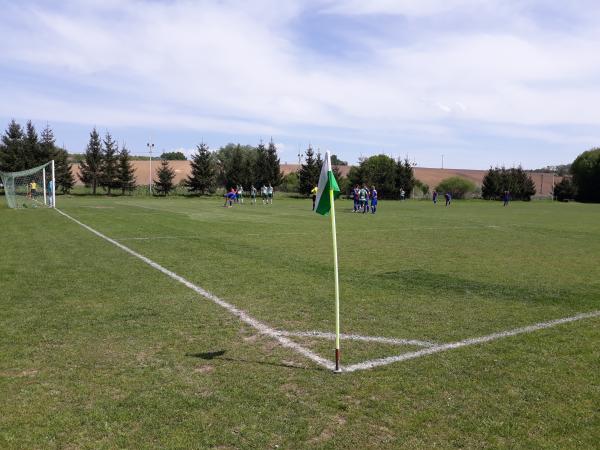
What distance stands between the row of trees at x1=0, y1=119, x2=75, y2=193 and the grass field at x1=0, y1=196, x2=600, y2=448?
59883 mm

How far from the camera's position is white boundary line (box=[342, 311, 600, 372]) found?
5.36 metres

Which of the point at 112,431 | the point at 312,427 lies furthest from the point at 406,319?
the point at 112,431

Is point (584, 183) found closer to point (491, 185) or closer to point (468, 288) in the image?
point (491, 185)

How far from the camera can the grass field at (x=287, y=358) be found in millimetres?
3969

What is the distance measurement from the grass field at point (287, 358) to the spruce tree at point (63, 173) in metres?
58.8

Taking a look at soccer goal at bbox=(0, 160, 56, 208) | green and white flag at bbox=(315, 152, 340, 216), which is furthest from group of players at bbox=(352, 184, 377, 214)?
green and white flag at bbox=(315, 152, 340, 216)

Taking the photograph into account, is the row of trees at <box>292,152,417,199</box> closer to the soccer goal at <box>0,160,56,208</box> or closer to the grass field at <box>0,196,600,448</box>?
the soccer goal at <box>0,160,56,208</box>

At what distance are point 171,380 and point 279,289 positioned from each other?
4.20m

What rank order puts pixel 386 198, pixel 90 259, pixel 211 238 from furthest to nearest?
1. pixel 386 198
2. pixel 211 238
3. pixel 90 259

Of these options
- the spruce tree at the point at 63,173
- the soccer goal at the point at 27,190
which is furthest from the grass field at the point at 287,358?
the spruce tree at the point at 63,173

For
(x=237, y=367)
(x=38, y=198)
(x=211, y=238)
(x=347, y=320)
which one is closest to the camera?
(x=237, y=367)

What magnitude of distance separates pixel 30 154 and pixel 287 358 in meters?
71.1

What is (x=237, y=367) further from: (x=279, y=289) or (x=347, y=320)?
(x=279, y=289)

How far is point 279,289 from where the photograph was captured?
Answer: 9000 mm
